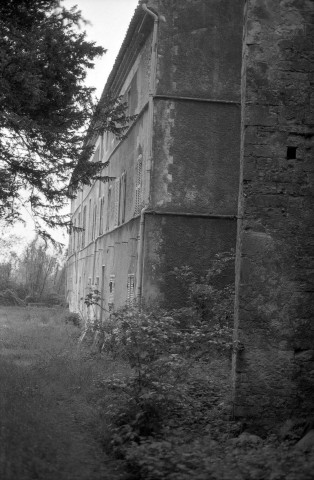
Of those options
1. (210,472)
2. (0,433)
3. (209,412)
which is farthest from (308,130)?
(0,433)

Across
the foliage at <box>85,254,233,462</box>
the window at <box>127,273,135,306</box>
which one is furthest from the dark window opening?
the window at <box>127,273,135,306</box>

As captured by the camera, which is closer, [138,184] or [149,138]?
[149,138]

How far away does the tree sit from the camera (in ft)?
39.6

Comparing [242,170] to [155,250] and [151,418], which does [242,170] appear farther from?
[155,250]

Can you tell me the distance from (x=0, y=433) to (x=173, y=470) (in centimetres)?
203

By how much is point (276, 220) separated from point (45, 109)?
7112mm

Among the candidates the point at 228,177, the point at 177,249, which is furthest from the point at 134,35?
the point at 177,249

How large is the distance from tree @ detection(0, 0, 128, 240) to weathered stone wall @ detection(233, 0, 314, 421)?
204 inches

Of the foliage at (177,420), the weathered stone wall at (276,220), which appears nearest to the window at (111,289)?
the foliage at (177,420)

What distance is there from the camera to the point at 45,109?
13.5 metres

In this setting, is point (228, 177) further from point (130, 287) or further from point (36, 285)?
point (36, 285)

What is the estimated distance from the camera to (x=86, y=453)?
6.63 m

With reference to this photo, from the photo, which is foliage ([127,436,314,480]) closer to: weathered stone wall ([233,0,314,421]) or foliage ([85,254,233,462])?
foliage ([85,254,233,462])

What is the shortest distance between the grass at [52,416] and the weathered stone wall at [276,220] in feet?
7.44
